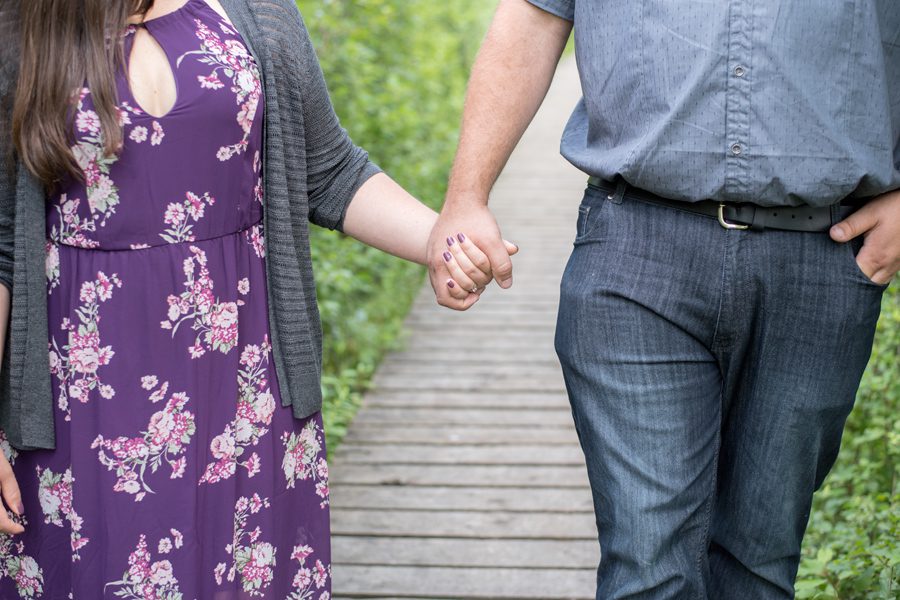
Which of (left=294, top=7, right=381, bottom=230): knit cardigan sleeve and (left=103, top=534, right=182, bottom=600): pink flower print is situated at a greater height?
(left=294, top=7, right=381, bottom=230): knit cardigan sleeve

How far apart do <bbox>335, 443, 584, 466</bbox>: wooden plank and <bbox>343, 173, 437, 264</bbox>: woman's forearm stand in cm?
229

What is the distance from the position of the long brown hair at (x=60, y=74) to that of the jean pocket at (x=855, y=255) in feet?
3.90

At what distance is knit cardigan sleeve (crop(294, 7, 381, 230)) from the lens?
81.7 inches

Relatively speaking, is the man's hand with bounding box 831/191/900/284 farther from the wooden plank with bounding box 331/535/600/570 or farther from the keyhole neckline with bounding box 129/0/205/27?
the wooden plank with bounding box 331/535/600/570

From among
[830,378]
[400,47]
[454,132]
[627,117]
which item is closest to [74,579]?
[627,117]

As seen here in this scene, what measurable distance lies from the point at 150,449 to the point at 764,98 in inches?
43.7

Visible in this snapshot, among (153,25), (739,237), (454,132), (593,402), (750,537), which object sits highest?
(454,132)

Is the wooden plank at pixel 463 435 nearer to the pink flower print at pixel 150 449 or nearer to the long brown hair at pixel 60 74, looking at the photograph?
the pink flower print at pixel 150 449

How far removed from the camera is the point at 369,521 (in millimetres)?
3834

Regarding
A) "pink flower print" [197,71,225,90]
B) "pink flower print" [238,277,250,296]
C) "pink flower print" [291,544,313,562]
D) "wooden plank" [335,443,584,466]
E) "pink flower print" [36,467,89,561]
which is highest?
"pink flower print" [197,71,225,90]

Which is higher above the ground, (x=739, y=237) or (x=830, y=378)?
(x=739, y=237)

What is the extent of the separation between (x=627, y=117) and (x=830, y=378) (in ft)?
1.86

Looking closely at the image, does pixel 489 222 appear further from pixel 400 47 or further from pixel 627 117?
pixel 400 47

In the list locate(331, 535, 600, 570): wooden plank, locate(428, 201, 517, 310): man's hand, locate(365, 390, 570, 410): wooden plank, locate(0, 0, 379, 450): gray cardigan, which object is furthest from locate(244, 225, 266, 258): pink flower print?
locate(365, 390, 570, 410): wooden plank
